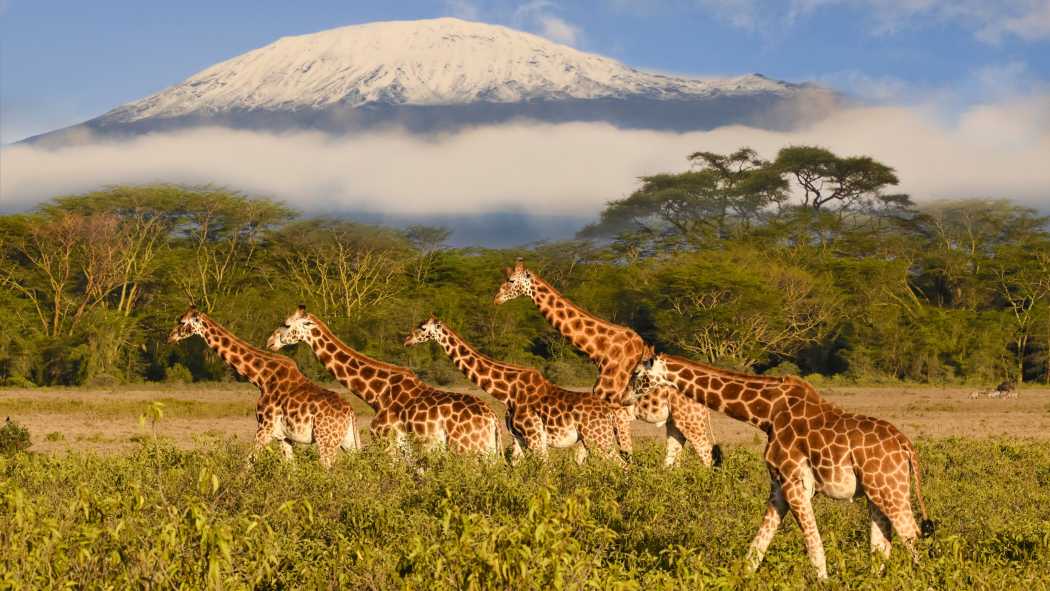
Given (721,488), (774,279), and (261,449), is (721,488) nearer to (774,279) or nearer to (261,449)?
(261,449)

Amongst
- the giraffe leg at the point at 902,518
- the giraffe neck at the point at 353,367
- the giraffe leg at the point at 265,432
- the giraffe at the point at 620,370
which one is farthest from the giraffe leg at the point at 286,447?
the giraffe leg at the point at 902,518

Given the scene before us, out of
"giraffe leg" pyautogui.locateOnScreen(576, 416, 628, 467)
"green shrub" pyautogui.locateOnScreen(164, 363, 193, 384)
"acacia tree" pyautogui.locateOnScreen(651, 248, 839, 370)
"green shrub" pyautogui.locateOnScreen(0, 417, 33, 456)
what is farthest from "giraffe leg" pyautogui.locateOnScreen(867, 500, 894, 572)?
"green shrub" pyautogui.locateOnScreen(164, 363, 193, 384)

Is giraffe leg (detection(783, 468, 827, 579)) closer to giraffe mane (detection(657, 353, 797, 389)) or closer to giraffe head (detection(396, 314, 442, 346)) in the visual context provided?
giraffe mane (detection(657, 353, 797, 389))

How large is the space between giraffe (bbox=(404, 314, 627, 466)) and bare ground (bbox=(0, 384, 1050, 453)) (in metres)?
4.43

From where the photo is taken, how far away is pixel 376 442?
12.3m

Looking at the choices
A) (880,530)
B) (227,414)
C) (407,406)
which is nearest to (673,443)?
(407,406)

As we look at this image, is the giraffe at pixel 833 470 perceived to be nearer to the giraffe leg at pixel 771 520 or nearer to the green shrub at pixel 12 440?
the giraffe leg at pixel 771 520

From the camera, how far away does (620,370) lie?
14.2m

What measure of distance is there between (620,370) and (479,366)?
5.35 feet

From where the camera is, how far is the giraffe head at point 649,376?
1048 cm

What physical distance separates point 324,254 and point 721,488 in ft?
140

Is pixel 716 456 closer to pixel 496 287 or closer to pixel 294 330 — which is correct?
pixel 294 330

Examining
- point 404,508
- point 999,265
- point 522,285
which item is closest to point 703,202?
point 999,265

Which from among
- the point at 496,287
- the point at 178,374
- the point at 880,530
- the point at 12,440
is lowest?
the point at 178,374
